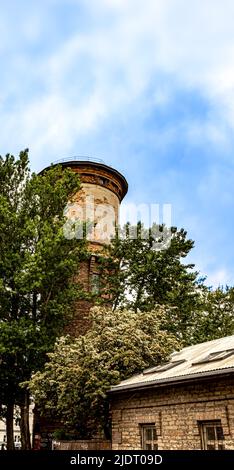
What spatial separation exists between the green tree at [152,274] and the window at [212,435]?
14058 mm

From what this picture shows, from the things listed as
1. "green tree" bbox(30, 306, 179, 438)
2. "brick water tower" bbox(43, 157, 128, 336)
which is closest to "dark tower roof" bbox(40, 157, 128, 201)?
"brick water tower" bbox(43, 157, 128, 336)

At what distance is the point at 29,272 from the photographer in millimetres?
21391

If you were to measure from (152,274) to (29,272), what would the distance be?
785 centimetres

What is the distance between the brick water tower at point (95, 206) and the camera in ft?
94.4

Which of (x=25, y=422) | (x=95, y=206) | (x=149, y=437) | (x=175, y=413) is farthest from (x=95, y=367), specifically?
(x=95, y=206)

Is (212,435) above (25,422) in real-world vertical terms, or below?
below

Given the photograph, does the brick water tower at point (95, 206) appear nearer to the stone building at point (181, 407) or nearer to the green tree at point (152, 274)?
the green tree at point (152, 274)

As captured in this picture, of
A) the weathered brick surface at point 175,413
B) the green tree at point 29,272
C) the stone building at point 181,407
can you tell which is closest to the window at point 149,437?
the stone building at point 181,407

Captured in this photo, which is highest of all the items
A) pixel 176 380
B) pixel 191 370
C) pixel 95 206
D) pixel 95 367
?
pixel 95 206

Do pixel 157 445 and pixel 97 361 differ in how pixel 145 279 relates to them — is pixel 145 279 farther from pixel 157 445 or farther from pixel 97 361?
pixel 157 445

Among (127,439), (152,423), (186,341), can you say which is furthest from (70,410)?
(186,341)

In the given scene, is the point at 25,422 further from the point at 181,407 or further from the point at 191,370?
the point at 191,370

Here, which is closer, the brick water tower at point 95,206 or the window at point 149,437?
the window at point 149,437

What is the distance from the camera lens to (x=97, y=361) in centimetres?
1602
